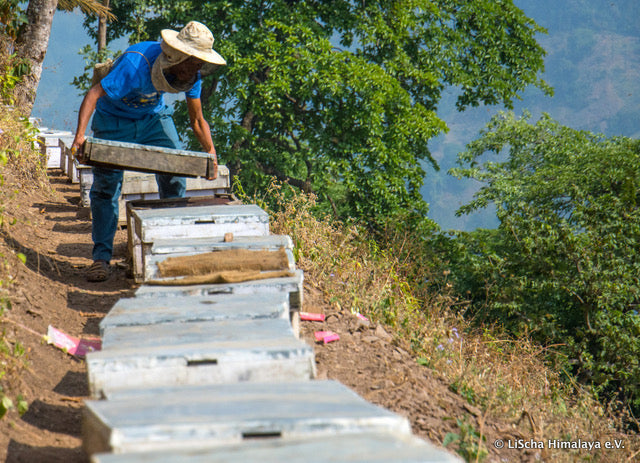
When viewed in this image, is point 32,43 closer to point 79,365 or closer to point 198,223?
point 198,223

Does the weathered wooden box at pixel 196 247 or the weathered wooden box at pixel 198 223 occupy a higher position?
the weathered wooden box at pixel 198 223

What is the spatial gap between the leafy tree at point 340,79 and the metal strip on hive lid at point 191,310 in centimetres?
1178

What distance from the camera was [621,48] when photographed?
200 metres

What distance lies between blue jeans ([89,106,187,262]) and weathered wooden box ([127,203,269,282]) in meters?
0.83

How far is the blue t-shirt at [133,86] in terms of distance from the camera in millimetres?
5066

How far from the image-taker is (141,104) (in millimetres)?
5344

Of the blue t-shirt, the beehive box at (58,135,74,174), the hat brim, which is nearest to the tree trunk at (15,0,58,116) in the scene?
the beehive box at (58,135,74,174)

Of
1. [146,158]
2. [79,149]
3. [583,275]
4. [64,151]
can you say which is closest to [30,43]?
[64,151]

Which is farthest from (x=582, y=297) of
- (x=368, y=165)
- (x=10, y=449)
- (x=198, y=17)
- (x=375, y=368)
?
(x=10, y=449)

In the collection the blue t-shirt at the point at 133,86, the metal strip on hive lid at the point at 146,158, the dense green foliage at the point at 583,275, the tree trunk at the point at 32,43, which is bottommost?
the dense green foliage at the point at 583,275

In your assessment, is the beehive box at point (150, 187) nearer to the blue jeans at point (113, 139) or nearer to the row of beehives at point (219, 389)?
the blue jeans at point (113, 139)

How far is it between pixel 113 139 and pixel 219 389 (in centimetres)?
394

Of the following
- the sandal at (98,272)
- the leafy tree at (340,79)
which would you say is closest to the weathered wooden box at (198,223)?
the sandal at (98,272)

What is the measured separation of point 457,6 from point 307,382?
19.0m
